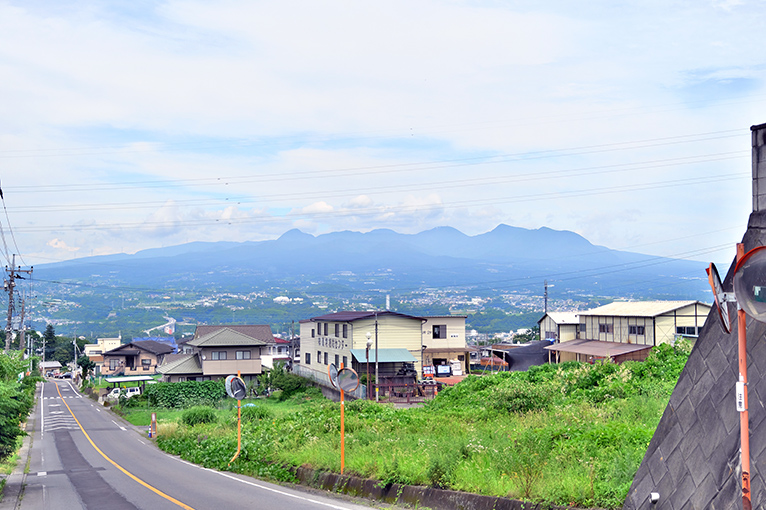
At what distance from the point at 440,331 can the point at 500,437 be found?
4409cm

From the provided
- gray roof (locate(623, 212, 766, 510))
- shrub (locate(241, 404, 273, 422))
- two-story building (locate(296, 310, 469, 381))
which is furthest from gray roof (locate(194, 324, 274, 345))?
gray roof (locate(623, 212, 766, 510))

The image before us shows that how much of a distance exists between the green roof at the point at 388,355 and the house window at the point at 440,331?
597 cm

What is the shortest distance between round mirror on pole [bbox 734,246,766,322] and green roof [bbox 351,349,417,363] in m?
43.3

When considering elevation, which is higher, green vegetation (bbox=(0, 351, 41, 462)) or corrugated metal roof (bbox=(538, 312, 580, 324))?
green vegetation (bbox=(0, 351, 41, 462))

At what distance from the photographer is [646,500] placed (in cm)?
741

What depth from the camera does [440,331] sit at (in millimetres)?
56562

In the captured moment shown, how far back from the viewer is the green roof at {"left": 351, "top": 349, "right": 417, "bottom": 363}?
47.6 metres

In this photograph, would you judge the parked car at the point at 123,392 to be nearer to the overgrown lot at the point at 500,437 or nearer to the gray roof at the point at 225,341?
the gray roof at the point at 225,341

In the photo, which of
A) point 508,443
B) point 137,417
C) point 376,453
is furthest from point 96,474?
point 137,417

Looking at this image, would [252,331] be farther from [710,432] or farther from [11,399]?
[710,432]

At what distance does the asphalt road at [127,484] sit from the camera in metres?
12.9

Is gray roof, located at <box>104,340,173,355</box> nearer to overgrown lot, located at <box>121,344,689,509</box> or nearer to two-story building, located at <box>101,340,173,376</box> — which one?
two-story building, located at <box>101,340,173,376</box>

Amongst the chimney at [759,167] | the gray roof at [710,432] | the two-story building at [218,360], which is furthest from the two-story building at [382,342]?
the chimney at [759,167]

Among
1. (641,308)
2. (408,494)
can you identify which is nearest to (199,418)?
(408,494)
